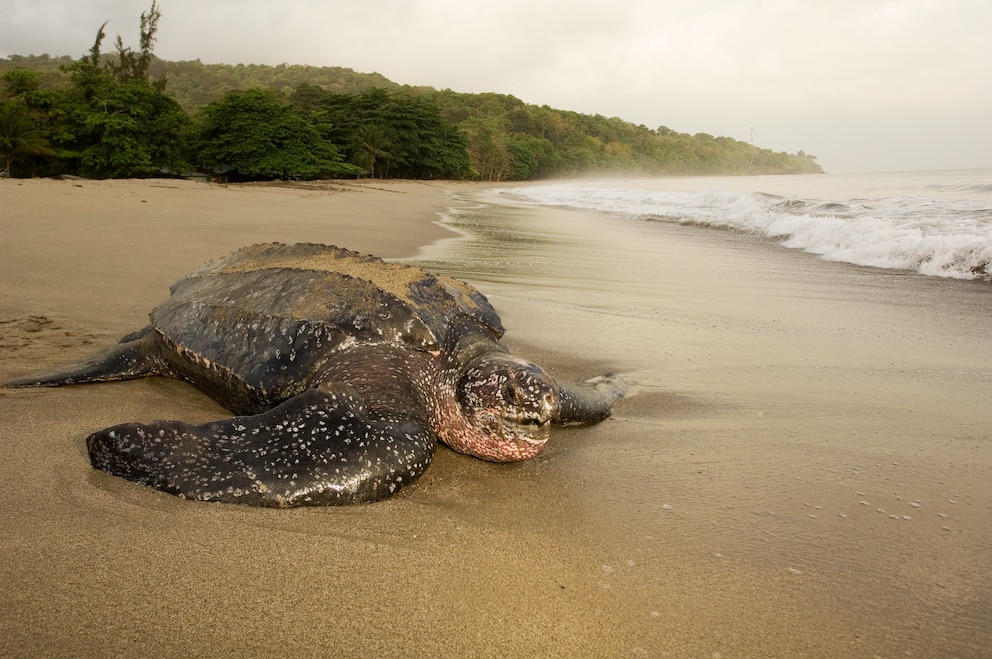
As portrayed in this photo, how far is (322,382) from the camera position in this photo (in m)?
2.41

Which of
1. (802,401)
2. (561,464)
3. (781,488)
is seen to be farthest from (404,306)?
(802,401)

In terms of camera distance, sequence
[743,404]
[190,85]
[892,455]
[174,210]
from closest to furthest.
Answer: [892,455]
[743,404]
[174,210]
[190,85]

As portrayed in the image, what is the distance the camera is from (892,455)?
2320mm

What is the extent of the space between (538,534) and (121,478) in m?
1.26

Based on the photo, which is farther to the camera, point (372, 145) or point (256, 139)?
point (372, 145)

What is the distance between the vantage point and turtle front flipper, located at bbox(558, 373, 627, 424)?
2677mm

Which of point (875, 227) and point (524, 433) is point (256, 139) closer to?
point (875, 227)

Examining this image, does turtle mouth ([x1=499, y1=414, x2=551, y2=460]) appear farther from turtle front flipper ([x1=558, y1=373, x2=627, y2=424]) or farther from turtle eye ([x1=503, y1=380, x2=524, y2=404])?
turtle front flipper ([x1=558, y1=373, x2=627, y2=424])

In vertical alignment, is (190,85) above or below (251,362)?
above

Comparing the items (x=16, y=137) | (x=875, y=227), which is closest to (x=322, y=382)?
(x=875, y=227)

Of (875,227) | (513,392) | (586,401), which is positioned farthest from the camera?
(875,227)

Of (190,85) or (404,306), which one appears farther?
(190,85)

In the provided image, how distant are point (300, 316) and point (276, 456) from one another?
845mm

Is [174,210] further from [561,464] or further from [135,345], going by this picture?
[561,464]
